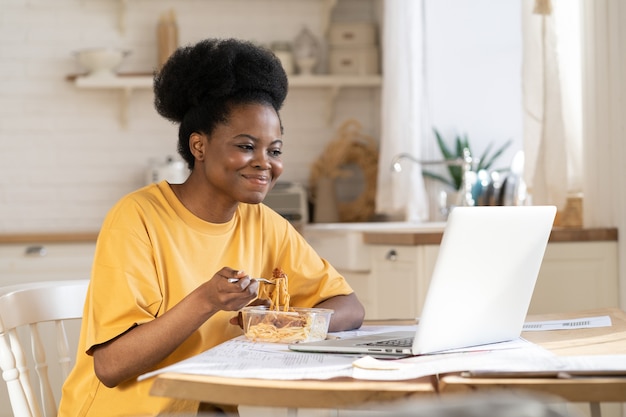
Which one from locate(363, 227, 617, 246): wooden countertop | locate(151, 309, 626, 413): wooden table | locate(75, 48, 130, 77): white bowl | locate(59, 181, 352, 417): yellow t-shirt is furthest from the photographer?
locate(75, 48, 130, 77): white bowl

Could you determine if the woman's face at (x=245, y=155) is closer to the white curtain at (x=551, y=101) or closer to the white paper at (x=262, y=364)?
the white paper at (x=262, y=364)

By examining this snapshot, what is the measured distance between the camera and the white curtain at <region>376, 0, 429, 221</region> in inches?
170

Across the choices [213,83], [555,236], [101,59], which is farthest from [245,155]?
[101,59]

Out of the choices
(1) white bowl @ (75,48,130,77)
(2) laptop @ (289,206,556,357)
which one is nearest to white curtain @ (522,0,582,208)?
(2) laptop @ (289,206,556,357)

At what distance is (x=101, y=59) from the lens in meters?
4.93

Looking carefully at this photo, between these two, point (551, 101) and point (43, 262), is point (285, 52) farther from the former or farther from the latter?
point (551, 101)

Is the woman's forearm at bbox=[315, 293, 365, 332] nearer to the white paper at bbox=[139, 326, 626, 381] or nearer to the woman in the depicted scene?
the woman

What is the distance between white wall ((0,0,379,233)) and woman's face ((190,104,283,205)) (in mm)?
3434

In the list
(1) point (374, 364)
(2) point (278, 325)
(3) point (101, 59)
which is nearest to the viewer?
(1) point (374, 364)

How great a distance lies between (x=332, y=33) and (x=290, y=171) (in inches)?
32.5

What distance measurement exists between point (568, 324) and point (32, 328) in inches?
39.4

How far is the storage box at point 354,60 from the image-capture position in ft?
17.0

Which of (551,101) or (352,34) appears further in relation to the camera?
(352,34)

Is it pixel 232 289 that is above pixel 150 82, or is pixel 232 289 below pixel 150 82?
below
